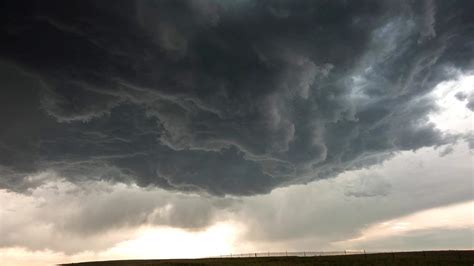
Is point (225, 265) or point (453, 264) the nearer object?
point (453, 264)

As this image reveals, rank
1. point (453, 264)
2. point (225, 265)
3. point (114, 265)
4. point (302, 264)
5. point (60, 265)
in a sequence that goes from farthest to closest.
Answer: point (60, 265) < point (114, 265) < point (225, 265) < point (302, 264) < point (453, 264)

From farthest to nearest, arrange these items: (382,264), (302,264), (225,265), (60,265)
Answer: (60,265) < (225,265) < (302,264) < (382,264)

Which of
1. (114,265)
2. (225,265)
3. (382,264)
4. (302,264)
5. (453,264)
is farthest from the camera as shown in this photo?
(114,265)

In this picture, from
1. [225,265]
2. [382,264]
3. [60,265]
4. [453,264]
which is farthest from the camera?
[60,265]

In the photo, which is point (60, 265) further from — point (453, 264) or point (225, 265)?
point (453, 264)

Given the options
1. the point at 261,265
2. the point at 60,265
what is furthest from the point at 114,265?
the point at 261,265

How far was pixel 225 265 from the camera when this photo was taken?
8631 cm

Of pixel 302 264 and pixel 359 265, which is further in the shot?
pixel 302 264

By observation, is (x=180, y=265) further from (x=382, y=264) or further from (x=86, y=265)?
(x=86, y=265)

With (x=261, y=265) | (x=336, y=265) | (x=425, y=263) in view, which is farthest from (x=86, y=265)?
(x=425, y=263)

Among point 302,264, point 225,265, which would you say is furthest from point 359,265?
point 225,265

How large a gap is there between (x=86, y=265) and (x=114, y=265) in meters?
12.7

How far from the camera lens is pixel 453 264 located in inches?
2773

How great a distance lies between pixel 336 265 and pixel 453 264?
1943 centimetres
